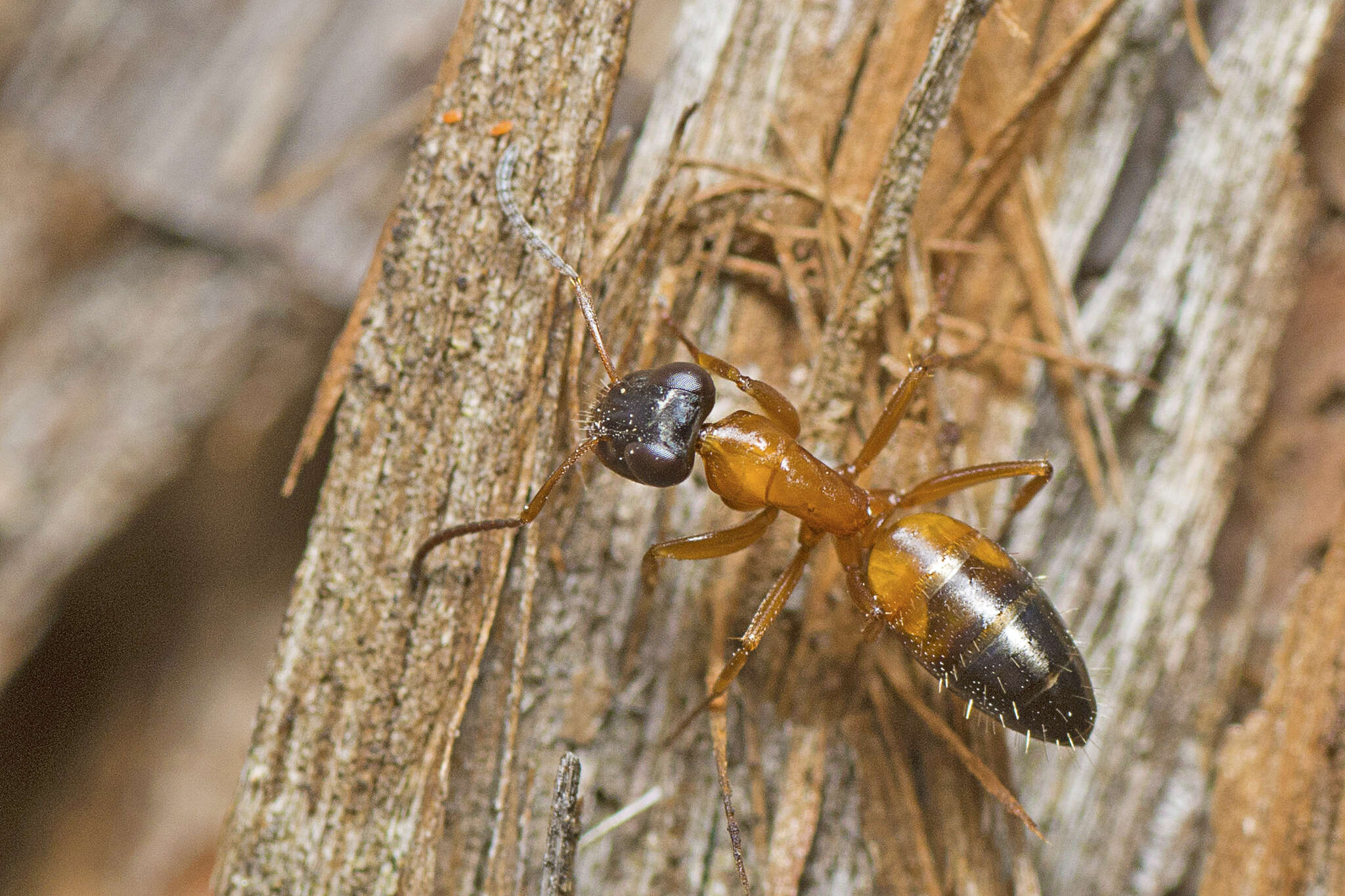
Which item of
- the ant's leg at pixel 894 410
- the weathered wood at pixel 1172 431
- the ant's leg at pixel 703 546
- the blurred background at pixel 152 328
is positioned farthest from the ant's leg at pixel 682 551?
the blurred background at pixel 152 328

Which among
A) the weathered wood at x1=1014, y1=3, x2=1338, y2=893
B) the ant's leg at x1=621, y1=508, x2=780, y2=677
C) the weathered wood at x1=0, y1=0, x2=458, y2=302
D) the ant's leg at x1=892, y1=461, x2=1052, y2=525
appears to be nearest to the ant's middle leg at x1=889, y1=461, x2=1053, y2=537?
the ant's leg at x1=892, y1=461, x2=1052, y2=525

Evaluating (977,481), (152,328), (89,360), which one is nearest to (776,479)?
(977,481)

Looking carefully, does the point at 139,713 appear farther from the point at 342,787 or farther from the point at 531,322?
the point at 531,322

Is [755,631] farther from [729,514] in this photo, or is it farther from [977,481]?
[977,481]

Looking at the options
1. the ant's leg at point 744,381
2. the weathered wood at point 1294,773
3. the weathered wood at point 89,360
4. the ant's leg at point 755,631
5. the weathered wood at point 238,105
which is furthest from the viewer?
the weathered wood at point 238,105

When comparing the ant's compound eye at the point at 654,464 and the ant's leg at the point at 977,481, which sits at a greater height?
the ant's leg at the point at 977,481

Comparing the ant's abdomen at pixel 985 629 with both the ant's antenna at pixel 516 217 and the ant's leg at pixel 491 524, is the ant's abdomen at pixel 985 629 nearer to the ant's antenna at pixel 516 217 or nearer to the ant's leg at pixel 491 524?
the ant's leg at pixel 491 524

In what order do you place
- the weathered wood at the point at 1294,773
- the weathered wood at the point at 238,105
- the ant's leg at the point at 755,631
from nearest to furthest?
the ant's leg at the point at 755,631, the weathered wood at the point at 1294,773, the weathered wood at the point at 238,105

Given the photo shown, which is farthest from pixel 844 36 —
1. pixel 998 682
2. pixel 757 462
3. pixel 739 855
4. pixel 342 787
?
pixel 342 787
